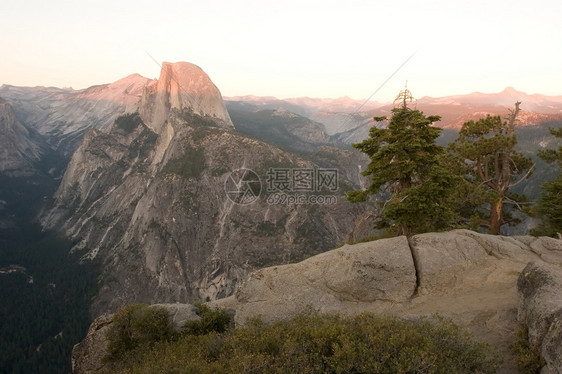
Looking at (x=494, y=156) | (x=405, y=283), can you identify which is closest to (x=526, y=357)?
(x=405, y=283)

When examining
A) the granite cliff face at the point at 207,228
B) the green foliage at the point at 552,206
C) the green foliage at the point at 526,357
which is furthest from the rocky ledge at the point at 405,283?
the granite cliff face at the point at 207,228

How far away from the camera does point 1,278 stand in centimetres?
17200

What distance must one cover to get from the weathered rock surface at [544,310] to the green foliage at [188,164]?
154091 mm

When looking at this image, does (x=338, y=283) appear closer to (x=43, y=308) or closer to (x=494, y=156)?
(x=494, y=156)

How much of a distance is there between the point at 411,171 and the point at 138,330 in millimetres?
18585

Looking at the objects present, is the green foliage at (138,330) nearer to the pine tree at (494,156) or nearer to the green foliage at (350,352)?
the green foliage at (350,352)

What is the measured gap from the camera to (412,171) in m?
21.2

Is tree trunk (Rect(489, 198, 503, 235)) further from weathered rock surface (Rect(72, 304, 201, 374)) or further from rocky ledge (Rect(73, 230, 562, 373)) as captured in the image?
weathered rock surface (Rect(72, 304, 201, 374))

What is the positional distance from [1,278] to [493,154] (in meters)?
230

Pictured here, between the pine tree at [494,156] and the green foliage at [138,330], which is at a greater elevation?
the pine tree at [494,156]

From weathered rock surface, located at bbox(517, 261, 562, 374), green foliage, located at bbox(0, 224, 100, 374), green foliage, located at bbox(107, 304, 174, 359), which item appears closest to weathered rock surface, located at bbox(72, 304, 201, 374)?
green foliage, located at bbox(107, 304, 174, 359)

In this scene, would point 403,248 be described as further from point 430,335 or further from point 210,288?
point 210,288

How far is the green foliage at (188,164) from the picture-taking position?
158 metres

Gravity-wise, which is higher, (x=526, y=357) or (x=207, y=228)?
(x=526, y=357)
